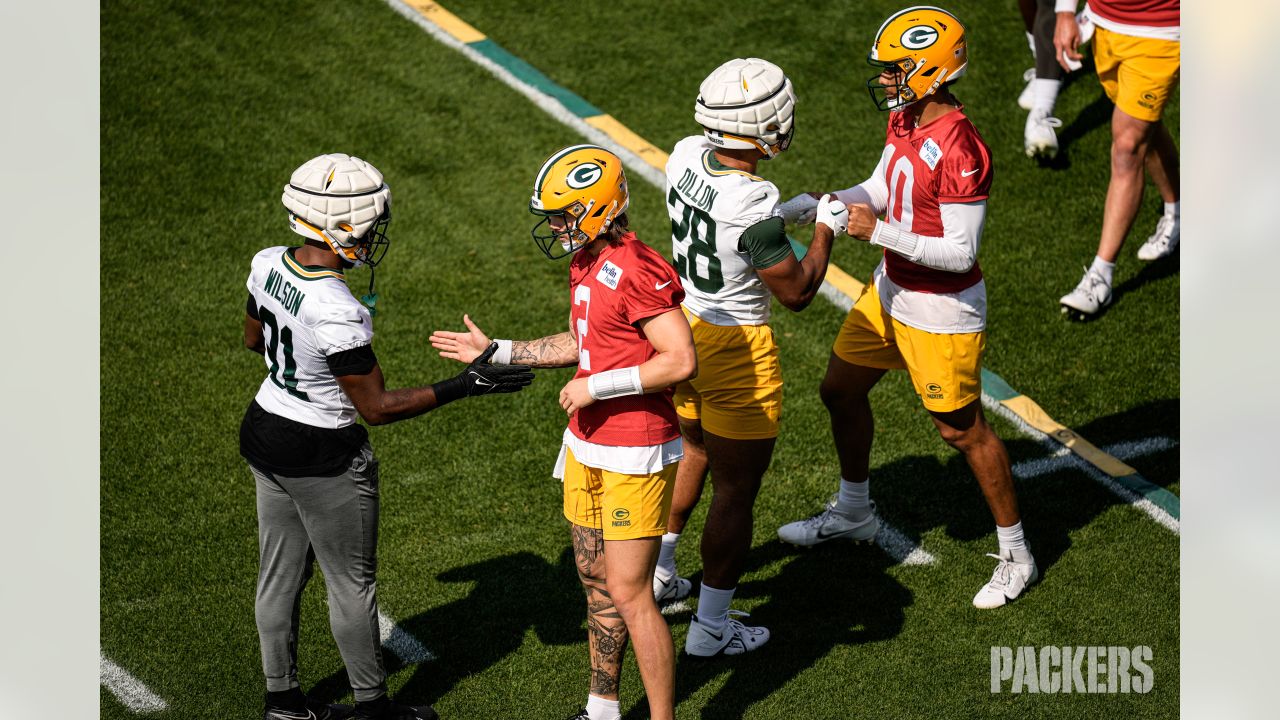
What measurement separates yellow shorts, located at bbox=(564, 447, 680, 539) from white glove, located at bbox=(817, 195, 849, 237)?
119 centimetres

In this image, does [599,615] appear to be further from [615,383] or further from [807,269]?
[807,269]

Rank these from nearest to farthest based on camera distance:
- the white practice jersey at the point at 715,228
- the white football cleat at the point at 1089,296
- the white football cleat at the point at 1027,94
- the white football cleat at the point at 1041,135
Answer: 1. the white practice jersey at the point at 715,228
2. the white football cleat at the point at 1089,296
3. the white football cleat at the point at 1041,135
4. the white football cleat at the point at 1027,94

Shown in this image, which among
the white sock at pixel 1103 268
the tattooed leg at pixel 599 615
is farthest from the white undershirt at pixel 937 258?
the white sock at pixel 1103 268

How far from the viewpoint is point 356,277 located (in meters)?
8.48

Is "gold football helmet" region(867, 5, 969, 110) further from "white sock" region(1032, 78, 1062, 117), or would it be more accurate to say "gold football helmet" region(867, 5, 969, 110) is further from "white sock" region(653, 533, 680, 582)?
"white sock" region(1032, 78, 1062, 117)

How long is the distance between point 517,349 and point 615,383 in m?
0.68

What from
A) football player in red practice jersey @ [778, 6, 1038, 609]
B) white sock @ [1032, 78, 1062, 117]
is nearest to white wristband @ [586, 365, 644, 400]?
football player in red practice jersey @ [778, 6, 1038, 609]

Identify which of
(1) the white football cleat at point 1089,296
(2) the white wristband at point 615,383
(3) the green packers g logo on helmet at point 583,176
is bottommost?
(1) the white football cleat at point 1089,296

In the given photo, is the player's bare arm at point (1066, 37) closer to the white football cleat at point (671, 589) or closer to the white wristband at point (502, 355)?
the white football cleat at point (671, 589)

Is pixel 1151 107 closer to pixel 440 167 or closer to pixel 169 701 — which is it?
pixel 440 167

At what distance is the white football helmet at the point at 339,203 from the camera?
4688mm


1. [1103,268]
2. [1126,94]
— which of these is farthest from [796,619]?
[1126,94]

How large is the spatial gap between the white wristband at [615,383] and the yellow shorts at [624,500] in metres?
0.33

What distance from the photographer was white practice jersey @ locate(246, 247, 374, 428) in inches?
183
